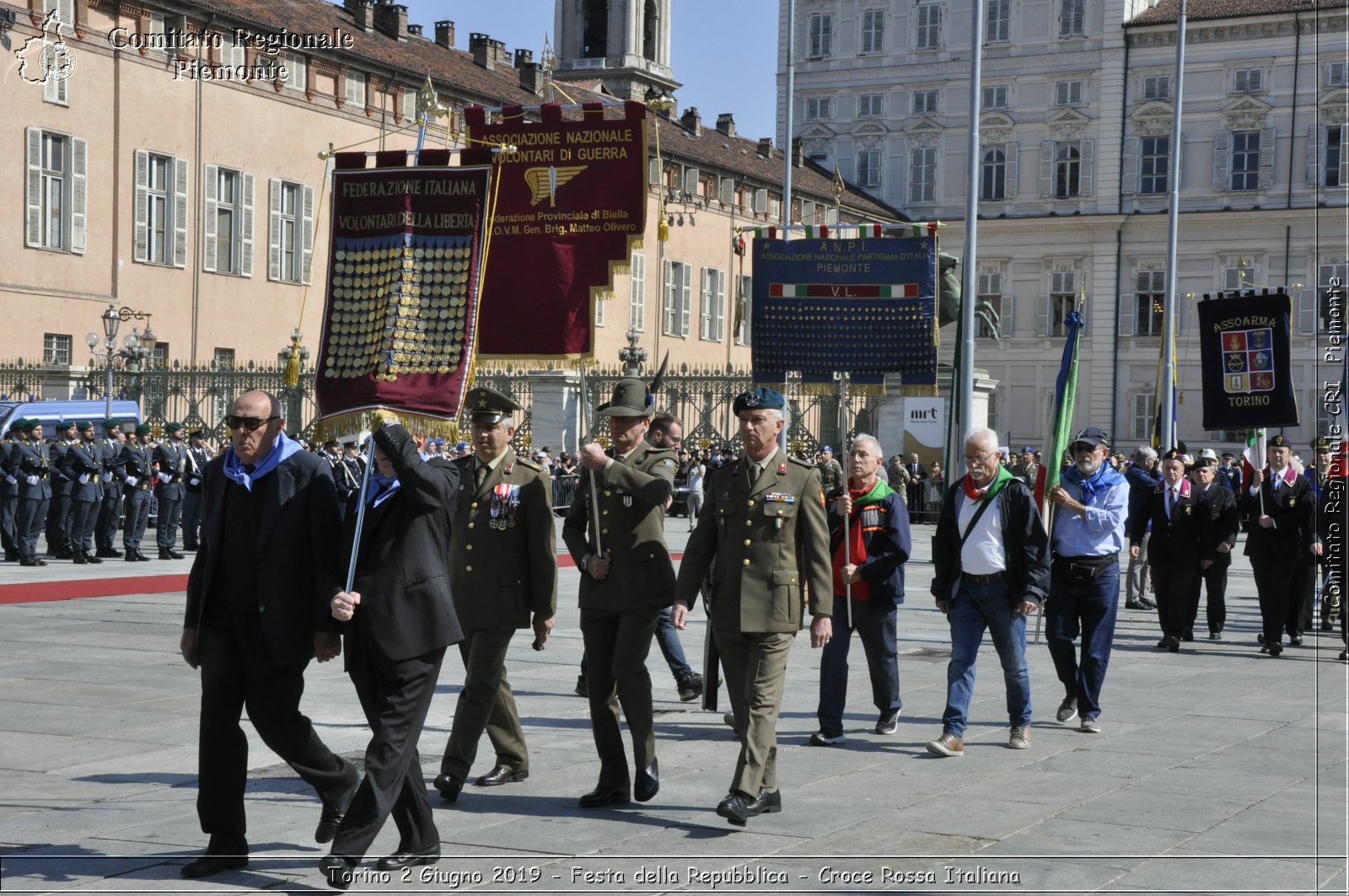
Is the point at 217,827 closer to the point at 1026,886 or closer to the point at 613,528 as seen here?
the point at 613,528

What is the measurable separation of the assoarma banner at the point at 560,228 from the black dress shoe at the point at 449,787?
14.3ft

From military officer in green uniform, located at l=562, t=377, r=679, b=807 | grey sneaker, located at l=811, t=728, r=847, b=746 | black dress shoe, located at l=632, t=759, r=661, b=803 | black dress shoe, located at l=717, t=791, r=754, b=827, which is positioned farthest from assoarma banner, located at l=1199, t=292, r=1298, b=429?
black dress shoe, located at l=717, t=791, r=754, b=827

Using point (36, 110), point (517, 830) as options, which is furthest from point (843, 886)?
point (36, 110)

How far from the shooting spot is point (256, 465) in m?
6.48

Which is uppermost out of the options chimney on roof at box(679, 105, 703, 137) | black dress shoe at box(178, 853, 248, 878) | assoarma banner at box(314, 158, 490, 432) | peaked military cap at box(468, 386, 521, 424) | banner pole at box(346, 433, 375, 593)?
chimney on roof at box(679, 105, 703, 137)

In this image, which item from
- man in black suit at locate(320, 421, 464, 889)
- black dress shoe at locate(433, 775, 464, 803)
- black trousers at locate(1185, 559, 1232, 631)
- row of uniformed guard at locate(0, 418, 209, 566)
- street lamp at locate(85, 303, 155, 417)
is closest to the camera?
man in black suit at locate(320, 421, 464, 889)

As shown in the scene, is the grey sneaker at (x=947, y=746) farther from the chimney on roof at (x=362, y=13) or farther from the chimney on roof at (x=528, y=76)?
the chimney on roof at (x=528, y=76)

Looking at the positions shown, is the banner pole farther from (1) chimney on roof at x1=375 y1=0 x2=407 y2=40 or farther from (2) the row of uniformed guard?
(1) chimney on roof at x1=375 y1=0 x2=407 y2=40

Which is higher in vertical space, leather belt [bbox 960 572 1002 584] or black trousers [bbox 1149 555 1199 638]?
leather belt [bbox 960 572 1002 584]

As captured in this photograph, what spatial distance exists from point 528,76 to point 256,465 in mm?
48124

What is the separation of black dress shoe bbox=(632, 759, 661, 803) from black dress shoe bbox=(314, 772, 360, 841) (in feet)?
4.37

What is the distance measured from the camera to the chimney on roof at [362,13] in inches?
1802

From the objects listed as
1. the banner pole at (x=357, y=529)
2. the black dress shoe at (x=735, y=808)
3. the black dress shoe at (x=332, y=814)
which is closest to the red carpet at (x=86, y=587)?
the black dress shoe at (x=735, y=808)

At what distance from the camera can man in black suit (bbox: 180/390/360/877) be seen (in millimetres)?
6348
